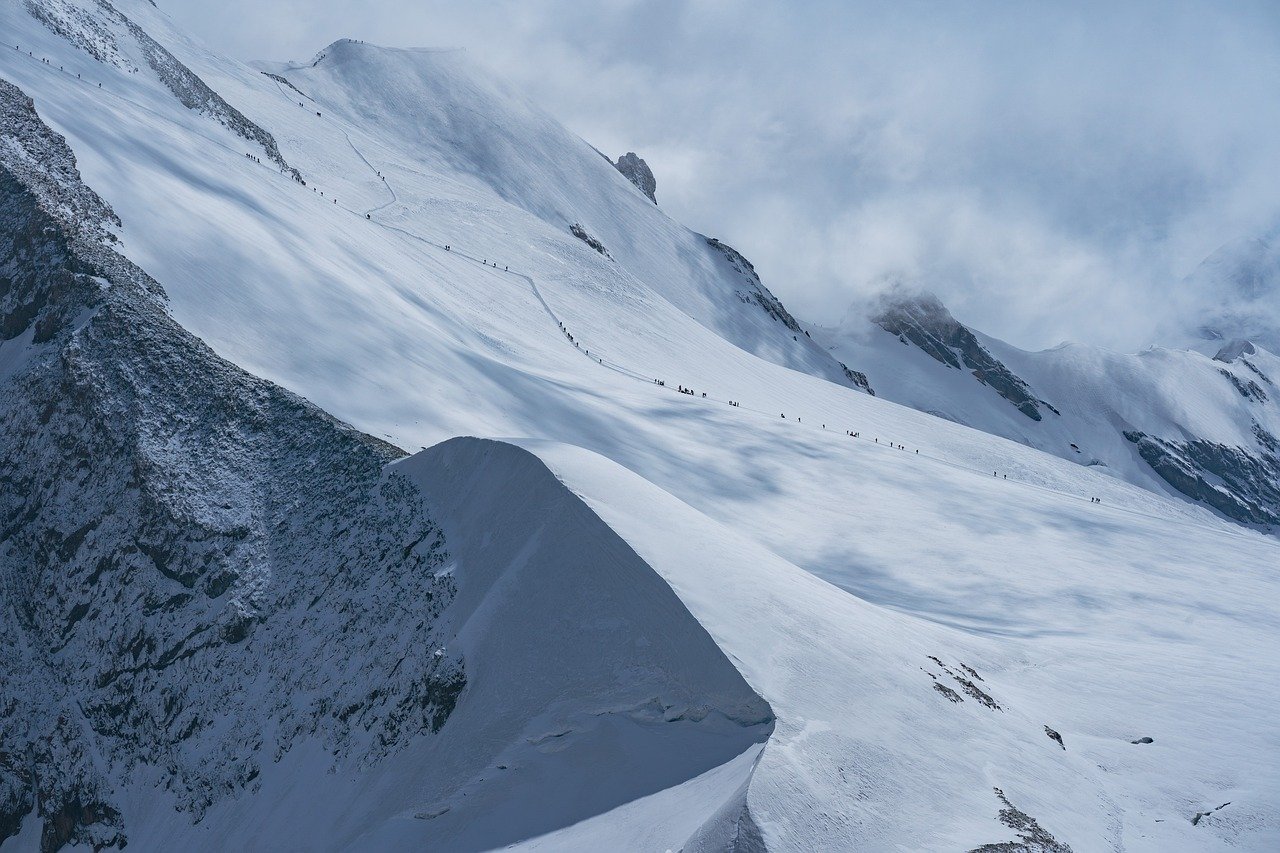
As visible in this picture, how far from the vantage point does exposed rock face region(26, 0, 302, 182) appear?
44875 millimetres

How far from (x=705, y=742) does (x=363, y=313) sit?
68.0 feet

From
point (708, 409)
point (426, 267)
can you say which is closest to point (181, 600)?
point (708, 409)

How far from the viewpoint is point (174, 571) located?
1781 cm

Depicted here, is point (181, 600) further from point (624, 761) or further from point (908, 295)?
point (908, 295)

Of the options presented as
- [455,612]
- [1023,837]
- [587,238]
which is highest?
[587,238]

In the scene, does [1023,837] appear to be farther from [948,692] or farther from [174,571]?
[174,571]

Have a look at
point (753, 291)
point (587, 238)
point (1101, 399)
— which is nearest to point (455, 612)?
point (587, 238)

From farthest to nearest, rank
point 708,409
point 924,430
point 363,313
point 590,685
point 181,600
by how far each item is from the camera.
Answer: point 924,430
point 708,409
point 363,313
point 181,600
point 590,685

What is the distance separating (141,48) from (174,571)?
148ft

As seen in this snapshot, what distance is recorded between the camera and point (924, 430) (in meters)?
60.0

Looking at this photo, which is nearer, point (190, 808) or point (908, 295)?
point (190, 808)

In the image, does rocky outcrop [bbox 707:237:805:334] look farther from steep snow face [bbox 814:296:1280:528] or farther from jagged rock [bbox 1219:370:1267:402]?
jagged rock [bbox 1219:370:1267:402]

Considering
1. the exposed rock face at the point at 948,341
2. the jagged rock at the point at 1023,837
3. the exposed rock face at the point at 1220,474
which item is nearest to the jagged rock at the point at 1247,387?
the exposed rock face at the point at 1220,474

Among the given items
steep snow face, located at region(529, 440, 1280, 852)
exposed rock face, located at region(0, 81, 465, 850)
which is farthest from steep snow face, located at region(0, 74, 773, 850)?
steep snow face, located at region(529, 440, 1280, 852)
